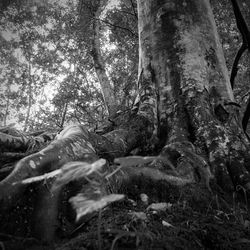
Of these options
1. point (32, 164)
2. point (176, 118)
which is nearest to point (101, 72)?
point (176, 118)

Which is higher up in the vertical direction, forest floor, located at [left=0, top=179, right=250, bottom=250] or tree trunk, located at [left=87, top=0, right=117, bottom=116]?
tree trunk, located at [left=87, top=0, right=117, bottom=116]

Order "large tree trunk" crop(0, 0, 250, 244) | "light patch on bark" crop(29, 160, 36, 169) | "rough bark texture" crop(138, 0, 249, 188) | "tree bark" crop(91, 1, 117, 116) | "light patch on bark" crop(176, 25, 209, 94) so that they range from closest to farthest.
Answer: "light patch on bark" crop(29, 160, 36, 169), "large tree trunk" crop(0, 0, 250, 244), "rough bark texture" crop(138, 0, 249, 188), "light patch on bark" crop(176, 25, 209, 94), "tree bark" crop(91, 1, 117, 116)

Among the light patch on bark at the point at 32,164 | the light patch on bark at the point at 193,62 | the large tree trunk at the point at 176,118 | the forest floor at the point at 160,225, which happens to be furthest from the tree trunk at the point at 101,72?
the light patch on bark at the point at 32,164

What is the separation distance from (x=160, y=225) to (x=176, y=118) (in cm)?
157

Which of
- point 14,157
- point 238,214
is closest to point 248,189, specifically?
point 238,214

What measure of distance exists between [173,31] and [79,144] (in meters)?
2.15

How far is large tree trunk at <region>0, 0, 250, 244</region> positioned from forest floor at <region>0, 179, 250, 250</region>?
0.46 feet

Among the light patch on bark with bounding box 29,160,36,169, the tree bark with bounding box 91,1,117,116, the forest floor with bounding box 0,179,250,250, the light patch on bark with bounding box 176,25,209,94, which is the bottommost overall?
the forest floor with bounding box 0,179,250,250

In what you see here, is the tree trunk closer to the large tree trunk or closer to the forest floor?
the large tree trunk

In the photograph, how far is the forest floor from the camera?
1.11 metres

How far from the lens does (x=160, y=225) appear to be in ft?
4.38

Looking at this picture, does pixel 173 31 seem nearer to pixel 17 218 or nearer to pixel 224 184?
pixel 224 184

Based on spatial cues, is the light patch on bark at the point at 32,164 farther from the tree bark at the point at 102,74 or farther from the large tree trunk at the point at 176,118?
the tree bark at the point at 102,74

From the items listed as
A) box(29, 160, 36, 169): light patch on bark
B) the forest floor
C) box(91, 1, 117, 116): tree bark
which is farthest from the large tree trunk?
box(91, 1, 117, 116): tree bark
